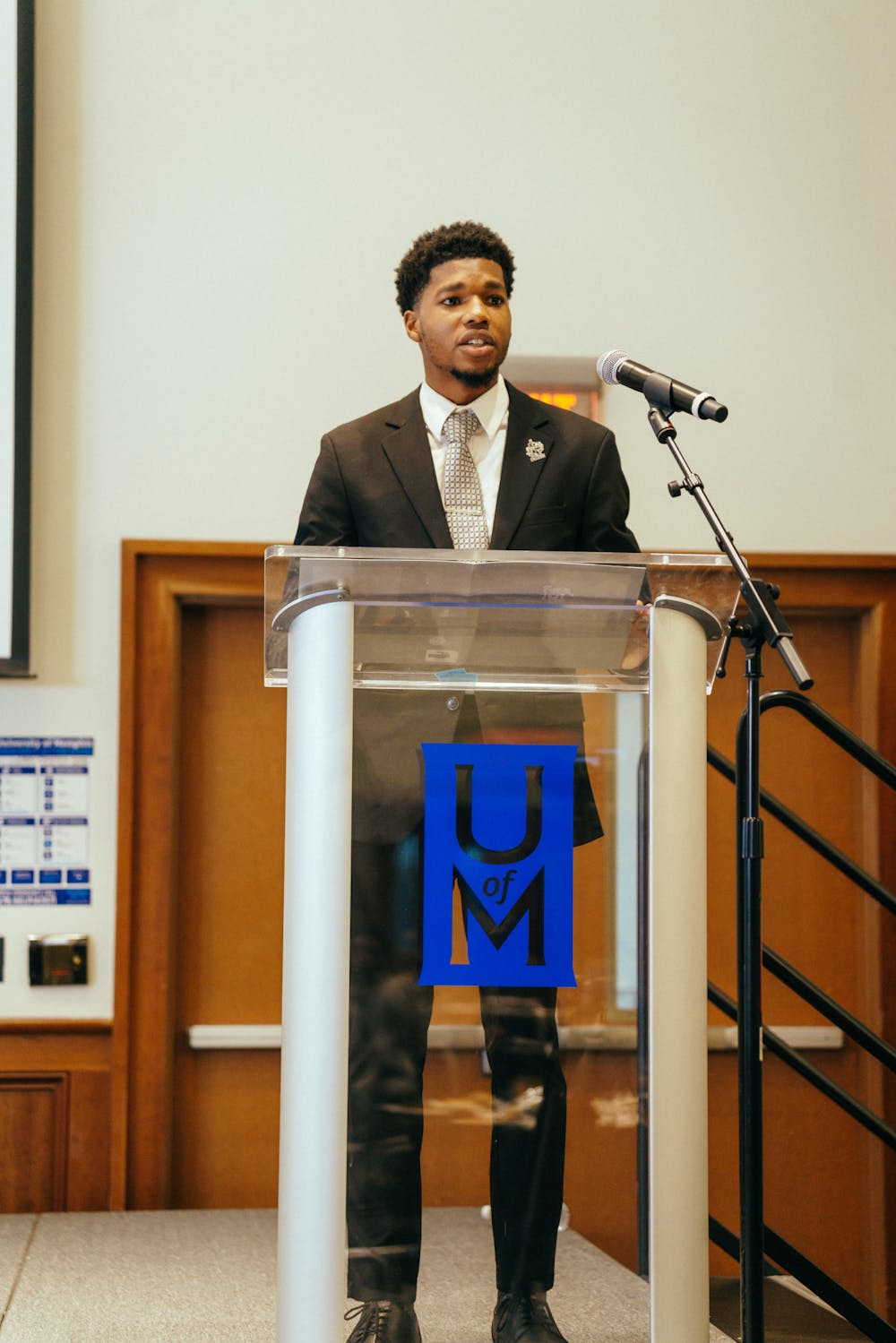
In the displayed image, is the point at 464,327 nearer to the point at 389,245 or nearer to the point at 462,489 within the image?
the point at 462,489

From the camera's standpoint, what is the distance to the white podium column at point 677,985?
4.72 ft

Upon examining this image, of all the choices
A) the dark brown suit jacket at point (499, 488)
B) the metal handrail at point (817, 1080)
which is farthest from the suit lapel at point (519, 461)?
the metal handrail at point (817, 1080)

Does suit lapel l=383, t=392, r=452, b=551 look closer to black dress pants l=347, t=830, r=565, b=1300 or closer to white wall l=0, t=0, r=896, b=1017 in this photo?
black dress pants l=347, t=830, r=565, b=1300

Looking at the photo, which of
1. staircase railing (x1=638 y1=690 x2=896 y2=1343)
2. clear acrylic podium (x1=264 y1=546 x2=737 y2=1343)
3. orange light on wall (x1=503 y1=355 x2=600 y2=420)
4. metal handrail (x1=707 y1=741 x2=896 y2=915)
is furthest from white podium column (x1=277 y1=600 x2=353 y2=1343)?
orange light on wall (x1=503 y1=355 x2=600 y2=420)

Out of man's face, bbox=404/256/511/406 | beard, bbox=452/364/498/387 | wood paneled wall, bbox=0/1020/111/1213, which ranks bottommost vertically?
wood paneled wall, bbox=0/1020/111/1213

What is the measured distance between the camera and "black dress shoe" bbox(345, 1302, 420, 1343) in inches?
54.6

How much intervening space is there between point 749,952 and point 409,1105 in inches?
20.9

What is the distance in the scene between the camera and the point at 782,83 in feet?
11.4

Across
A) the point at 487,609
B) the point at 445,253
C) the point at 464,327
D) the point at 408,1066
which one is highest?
the point at 445,253

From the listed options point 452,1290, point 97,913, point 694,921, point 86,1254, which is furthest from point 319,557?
point 97,913

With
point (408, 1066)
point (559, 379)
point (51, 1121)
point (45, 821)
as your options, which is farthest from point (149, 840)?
point (408, 1066)

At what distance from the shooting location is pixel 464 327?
2.10 meters

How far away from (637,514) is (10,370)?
1604 mm

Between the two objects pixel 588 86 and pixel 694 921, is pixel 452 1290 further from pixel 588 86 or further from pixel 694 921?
pixel 588 86
